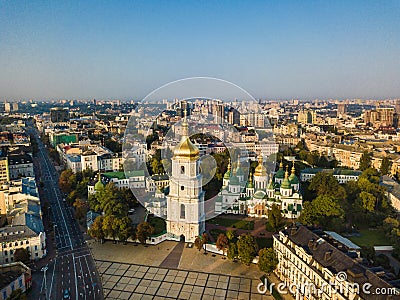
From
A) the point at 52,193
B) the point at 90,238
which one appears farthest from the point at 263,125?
the point at 90,238

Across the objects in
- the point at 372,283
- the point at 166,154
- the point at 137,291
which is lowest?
the point at 137,291

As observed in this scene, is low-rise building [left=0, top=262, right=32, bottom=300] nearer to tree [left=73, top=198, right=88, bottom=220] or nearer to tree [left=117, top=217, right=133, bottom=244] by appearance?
tree [left=117, top=217, right=133, bottom=244]

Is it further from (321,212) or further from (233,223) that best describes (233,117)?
(321,212)

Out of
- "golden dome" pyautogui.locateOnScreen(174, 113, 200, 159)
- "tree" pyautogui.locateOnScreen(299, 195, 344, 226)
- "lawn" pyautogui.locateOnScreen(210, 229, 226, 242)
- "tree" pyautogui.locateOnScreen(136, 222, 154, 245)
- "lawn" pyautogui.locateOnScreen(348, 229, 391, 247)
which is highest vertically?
"golden dome" pyautogui.locateOnScreen(174, 113, 200, 159)

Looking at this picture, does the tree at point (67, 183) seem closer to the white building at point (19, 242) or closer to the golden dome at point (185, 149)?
the white building at point (19, 242)

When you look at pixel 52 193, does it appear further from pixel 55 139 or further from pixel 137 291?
pixel 55 139

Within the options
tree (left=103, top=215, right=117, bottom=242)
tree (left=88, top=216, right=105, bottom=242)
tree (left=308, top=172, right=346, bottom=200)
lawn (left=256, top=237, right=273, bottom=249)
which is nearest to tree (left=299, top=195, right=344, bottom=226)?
lawn (left=256, top=237, right=273, bottom=249)
